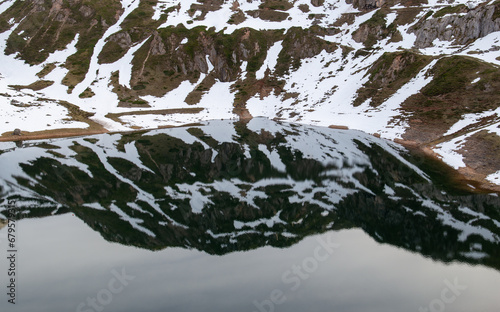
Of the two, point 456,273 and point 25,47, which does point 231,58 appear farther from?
point 456,273

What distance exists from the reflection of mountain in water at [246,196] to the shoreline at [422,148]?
393 cm

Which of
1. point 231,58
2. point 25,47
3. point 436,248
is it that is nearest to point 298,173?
point 436,248

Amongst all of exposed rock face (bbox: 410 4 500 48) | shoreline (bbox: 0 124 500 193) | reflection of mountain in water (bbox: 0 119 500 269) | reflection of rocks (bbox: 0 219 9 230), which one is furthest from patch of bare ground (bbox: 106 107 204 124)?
exposed rock face (bbox: 410 4 500 48)

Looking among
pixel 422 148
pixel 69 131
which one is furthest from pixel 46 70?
pixel 422 148

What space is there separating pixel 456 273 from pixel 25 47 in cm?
17171

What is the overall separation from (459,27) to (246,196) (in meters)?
106

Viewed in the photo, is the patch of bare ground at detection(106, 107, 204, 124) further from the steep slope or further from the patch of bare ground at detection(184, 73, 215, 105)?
the patch of bare ground at detection(184, 73, 215, 105)

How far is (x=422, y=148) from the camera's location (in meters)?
67.1

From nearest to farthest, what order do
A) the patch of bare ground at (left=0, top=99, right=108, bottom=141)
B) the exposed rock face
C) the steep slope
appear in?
the patch of bare ground at (left=0, top=99, right=108, bottom=141) < the steep slope < the exposed rock face

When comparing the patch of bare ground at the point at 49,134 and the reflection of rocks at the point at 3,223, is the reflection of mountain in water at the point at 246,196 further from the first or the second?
the patch of bare ground at the point at 49,134

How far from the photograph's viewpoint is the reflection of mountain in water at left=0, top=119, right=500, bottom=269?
110 ft

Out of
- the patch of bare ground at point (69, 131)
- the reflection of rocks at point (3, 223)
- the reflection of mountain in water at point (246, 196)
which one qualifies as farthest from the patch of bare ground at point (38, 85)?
the reflection of rocks at point (3, 223)

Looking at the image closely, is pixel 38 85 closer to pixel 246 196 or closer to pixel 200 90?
pixel 200 90

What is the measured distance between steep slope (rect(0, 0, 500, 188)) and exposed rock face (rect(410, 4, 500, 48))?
37 cm
